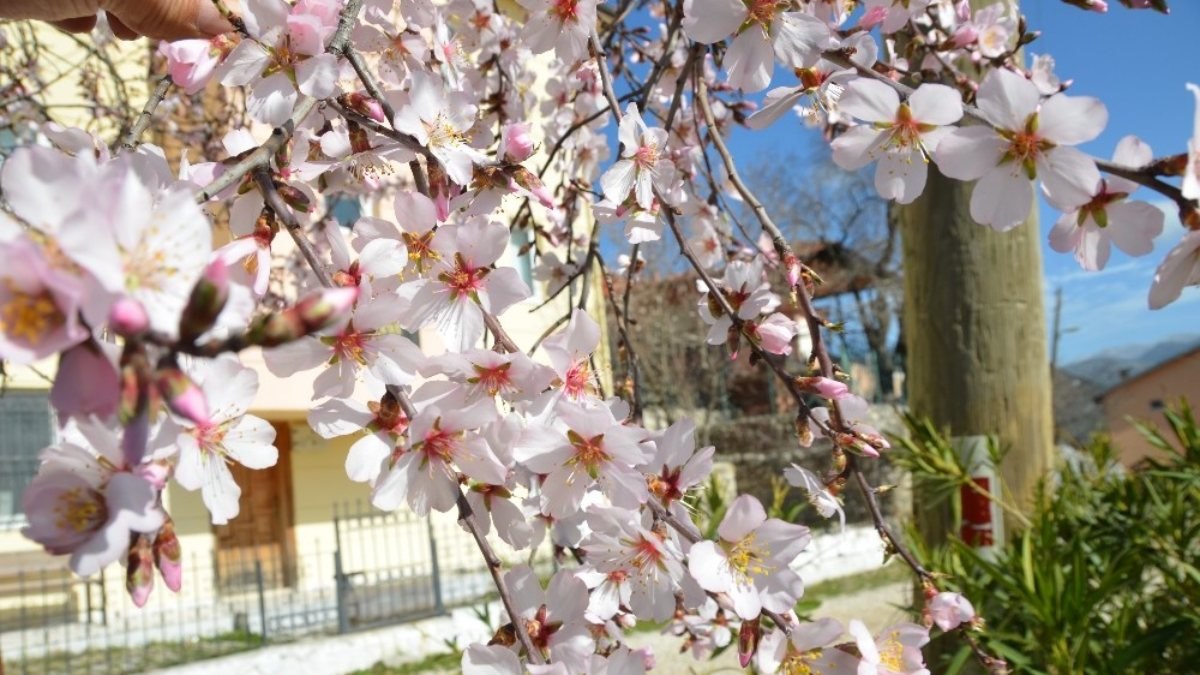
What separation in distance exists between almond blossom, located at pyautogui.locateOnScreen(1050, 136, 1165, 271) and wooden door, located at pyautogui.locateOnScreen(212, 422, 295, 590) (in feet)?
31.8

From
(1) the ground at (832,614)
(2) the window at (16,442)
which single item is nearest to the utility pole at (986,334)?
(1) the ground at (832,614)

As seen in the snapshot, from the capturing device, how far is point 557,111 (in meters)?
2.86

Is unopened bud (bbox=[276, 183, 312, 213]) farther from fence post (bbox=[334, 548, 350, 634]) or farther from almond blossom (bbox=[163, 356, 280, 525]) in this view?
fence post (bbox=[334, 548, 350, 634])

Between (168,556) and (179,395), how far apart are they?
25cm

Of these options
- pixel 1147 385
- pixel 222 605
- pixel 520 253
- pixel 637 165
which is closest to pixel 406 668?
pixel 222 605

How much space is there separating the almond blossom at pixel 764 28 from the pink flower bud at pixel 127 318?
2.58 feet

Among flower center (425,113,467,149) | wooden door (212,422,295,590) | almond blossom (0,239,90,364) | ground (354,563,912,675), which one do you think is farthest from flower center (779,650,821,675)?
wooden door (212,422,295,590)

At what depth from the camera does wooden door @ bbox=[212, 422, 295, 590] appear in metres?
9.72

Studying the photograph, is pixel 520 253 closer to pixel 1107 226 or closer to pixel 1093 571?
pixel 1107 226

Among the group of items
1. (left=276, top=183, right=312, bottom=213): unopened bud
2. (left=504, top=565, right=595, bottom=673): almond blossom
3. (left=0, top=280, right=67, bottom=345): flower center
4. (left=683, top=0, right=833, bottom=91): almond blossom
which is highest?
(left=683, top=0, right=833, bottom=91): almond blossom

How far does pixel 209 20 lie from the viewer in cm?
115

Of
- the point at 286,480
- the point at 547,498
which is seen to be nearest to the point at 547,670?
the point at 547,498

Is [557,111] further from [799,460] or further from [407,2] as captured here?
[799,460]

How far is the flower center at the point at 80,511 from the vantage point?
0.61 meters
